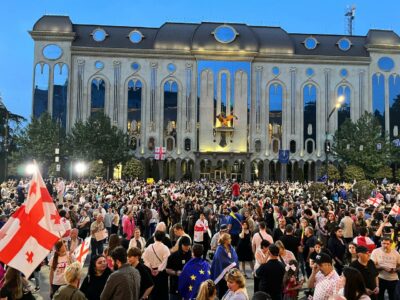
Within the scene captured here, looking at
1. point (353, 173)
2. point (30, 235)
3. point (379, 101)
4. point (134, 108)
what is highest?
point (379, 101)

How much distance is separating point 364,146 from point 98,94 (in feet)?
117

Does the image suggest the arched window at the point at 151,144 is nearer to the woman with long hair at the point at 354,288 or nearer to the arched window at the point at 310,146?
the arched window at the point at 310,146

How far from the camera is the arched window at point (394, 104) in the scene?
66750mm

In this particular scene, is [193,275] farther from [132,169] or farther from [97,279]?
[132,169]

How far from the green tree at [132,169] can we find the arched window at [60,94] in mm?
10775

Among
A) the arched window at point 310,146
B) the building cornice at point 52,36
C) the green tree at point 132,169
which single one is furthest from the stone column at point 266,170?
the building cornice at point 52,36

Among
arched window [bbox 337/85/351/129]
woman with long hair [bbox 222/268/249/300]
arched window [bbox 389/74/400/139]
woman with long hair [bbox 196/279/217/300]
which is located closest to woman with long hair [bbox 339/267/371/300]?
woman with long hair [bbox 222/268/249/300]

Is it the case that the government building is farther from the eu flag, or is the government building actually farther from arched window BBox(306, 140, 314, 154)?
the eu flag

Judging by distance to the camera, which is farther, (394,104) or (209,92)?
(394,104)

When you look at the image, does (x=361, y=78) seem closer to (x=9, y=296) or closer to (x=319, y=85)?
(x=319, y=85)

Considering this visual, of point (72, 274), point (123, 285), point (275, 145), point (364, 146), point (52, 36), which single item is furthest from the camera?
point (275, 145)

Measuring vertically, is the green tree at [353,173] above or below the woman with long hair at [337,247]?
above

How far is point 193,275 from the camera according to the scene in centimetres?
819

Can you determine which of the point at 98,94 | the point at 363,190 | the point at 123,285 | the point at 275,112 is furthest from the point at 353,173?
the point at 123,285
